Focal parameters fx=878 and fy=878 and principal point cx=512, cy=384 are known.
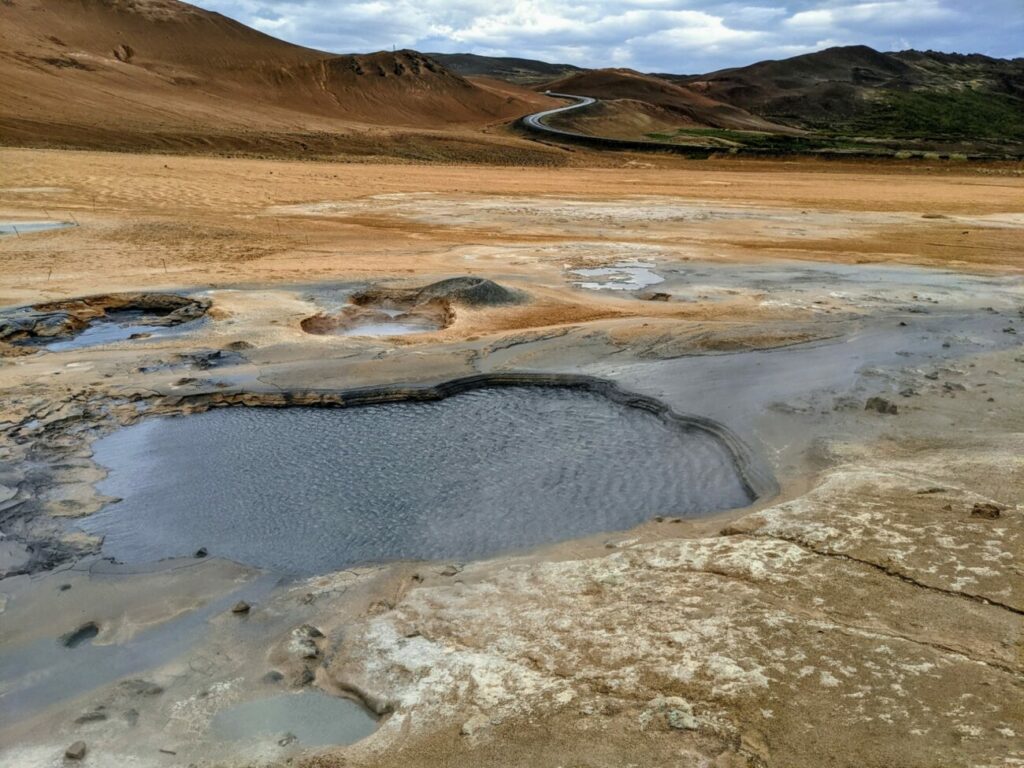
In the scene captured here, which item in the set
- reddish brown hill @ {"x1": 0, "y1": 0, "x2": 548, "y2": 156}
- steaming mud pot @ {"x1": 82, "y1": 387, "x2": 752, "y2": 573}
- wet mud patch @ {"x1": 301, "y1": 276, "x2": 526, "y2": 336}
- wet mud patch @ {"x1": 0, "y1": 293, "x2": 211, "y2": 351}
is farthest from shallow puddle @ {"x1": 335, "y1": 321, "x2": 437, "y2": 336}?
reddish brown hill @ {"x1": 0, "y1": 0, "x2": 548, "y2": 156}

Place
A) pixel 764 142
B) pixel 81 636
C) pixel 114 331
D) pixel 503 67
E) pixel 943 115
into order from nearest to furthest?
pixel 81 636, pixel 114 331, pixel 764 142, pixel 943 115, pixel 503 67

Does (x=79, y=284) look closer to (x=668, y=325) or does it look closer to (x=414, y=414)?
(x=414, y=414)

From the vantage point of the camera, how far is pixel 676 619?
406 cm

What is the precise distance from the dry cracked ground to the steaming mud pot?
26 centimetres

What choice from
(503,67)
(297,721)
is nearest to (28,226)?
(297,721)

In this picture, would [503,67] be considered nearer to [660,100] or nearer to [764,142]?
[660,100]

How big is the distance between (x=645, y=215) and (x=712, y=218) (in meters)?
1.43

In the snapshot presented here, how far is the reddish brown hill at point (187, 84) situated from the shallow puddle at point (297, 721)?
27077mm

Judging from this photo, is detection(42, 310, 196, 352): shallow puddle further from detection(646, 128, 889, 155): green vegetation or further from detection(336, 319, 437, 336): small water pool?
detection(646, 128, 889, 155): green vegetation

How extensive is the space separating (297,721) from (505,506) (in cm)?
241

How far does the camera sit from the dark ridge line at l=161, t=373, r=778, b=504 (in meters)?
7.20

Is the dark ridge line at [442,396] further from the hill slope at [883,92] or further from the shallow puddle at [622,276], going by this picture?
the hill slope at [883,92]

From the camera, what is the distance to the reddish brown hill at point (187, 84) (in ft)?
98.1

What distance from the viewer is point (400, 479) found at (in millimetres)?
6242
